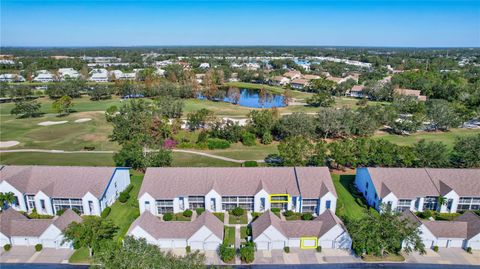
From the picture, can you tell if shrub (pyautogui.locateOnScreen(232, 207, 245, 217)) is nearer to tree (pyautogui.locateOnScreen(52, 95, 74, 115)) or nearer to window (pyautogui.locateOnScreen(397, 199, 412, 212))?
window (pyautogui.locateOnScreen(397, 199, 412, 212))

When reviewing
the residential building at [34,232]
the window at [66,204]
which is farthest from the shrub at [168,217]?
the window at [66,204]

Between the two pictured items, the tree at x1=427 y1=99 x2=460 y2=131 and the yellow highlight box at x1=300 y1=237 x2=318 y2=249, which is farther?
the tree at x1=427 y1=99 x2=460 y2=131

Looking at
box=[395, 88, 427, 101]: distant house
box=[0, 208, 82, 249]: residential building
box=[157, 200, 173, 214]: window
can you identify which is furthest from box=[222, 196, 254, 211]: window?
box=[395, 88, 427, 101]: distant house

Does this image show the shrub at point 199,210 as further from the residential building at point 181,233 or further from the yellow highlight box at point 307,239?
the yellow highlight box at point 307,239

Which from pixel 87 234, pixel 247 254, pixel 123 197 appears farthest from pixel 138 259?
pixel 123 197

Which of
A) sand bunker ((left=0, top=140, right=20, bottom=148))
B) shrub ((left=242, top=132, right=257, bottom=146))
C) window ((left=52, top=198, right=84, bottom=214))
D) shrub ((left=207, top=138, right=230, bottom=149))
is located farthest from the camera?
shrub ((left=242, top=132, right=257, bottom=146))

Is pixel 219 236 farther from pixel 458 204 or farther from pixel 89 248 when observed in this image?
pixel 458 204

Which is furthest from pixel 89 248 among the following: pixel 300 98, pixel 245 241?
pixel 300 98
